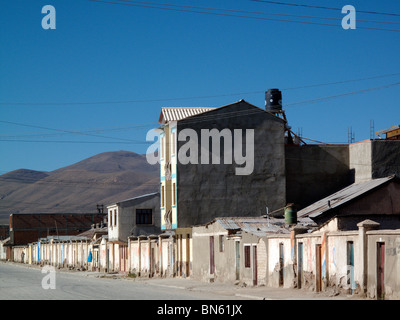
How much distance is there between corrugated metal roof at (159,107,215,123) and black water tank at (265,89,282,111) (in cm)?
549

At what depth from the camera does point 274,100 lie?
54.9 meters

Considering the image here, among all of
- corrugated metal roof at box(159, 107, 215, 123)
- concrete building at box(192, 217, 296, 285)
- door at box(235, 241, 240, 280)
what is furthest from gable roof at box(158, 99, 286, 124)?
door at box(235, 241, 240, 280)

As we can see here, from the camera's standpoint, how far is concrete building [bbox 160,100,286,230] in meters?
47.7

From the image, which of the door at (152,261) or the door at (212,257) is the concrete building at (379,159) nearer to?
the door at (212,257)

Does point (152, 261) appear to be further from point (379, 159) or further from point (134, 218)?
point (134, 218)

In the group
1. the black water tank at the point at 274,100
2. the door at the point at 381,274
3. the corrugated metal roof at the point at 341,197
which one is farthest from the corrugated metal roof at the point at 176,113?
the door at the point at 381,274

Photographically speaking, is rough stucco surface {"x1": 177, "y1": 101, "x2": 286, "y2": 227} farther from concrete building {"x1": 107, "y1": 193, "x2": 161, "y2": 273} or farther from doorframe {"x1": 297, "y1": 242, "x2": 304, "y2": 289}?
doorframe {"x1": 297, "y1": 242, "x2": 304, "y2": 289}

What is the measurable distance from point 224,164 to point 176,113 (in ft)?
20.5

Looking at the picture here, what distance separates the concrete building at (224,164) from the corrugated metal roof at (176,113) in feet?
4.55

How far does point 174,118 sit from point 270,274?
23.0 m

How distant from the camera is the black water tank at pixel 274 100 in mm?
54719

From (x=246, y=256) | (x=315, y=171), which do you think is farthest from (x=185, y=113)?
(x=246, y=256)

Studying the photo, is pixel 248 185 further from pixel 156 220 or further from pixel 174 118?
pixel 156 220
